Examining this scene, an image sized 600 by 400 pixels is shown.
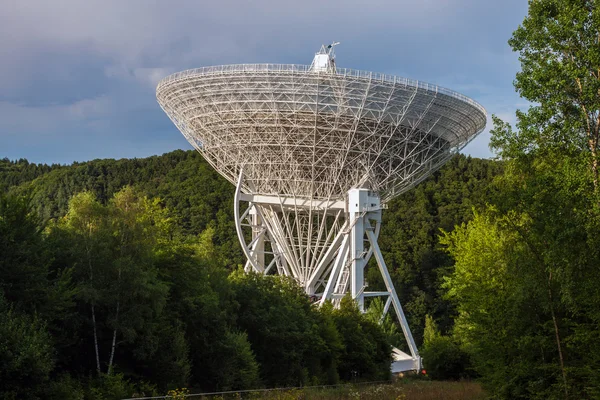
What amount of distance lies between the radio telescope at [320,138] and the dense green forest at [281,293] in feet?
24.0

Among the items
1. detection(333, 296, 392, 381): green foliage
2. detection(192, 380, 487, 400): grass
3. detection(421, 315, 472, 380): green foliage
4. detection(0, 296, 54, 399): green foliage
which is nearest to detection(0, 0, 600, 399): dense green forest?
detection(0, 296, 54, 399): green foliage

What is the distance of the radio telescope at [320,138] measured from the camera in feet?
132

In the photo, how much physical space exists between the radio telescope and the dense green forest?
7.31 metres

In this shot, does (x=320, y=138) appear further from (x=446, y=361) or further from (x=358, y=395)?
(x=358, y=395)

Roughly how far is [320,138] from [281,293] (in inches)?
333

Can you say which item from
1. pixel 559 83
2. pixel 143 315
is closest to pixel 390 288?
pixel 143 315

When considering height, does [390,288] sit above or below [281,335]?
above

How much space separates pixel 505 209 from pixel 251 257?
97.2 ft

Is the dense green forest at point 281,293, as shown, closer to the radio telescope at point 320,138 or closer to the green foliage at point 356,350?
the green foliage at point 356,350

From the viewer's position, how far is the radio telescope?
4028 centimetres

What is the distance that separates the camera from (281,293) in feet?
136

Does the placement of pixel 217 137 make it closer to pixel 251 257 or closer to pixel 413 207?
pixel 251 257

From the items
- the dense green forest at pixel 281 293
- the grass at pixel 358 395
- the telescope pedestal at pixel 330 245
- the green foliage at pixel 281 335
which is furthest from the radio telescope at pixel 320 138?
the grass at pixel 358 395

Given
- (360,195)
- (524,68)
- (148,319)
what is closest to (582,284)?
(524,68)
